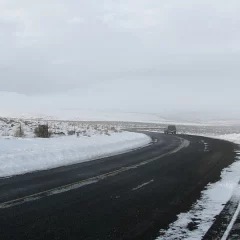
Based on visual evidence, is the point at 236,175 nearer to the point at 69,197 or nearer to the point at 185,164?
the point at 185,164

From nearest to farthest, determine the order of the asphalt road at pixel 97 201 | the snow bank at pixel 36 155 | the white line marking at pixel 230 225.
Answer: the white line marking at pixel 230 225
the asphalt road at pixel 97 201
the snow bank at pixel 36 155

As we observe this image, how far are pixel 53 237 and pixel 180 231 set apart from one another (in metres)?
2.25

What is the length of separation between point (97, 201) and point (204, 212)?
245 centimetres

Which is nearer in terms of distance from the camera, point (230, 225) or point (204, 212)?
point (230, 225)

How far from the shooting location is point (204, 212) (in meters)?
8.31

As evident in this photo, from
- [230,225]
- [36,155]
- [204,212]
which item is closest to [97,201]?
[204,212]

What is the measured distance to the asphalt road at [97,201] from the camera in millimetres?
6719

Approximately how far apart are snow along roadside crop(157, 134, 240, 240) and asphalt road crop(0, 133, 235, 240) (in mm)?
221

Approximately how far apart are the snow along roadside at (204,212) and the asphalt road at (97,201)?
22cm

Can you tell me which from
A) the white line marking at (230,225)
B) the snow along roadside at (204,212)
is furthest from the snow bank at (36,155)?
the white line marking at (230,225)

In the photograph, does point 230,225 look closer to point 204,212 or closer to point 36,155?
point 204,212

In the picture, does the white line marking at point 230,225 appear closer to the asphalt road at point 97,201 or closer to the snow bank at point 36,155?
the asphalt road at point 97,201

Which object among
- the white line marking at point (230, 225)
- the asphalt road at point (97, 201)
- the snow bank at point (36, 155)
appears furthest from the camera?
the snow bank at point (36, 155)

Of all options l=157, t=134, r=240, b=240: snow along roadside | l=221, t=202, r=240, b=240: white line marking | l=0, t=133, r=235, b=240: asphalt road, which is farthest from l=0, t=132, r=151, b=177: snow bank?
l=221, t=202, r=240, b=240: white line marking
